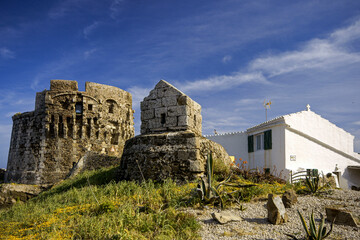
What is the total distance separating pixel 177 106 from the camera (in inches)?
334

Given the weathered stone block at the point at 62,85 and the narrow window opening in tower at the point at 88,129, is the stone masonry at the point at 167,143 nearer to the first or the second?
the narrow window opening in tower at the point at 88,129

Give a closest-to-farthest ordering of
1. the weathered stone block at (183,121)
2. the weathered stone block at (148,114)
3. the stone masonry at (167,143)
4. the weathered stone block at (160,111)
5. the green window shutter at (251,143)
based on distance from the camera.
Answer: the stone masonry at (167,143) → the weathered stone block at (183,121) → the weathered stone block at (160,111) → the weathered stone block at (148,114) → the green window shutter at (251,143)

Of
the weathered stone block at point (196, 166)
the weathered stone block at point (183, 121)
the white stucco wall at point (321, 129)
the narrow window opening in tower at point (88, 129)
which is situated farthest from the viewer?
the narrow window opening in tower at point (88, 129)

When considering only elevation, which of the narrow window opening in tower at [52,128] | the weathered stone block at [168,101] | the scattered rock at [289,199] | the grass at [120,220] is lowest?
the grass at [120,220]

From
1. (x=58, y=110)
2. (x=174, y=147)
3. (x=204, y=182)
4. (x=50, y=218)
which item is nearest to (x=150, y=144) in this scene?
(x=174, y=147)

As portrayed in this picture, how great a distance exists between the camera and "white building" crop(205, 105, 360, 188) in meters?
17.9

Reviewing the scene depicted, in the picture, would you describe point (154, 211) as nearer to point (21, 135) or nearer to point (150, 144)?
point (150, 144)

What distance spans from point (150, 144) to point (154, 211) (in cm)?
313

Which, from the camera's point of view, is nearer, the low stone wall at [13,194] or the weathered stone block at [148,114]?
the weathered stone block at [148,114]

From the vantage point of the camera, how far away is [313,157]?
1923 centimetres

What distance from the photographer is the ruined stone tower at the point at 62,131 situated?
2214 cm

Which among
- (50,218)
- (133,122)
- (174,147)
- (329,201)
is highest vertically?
(133,122)

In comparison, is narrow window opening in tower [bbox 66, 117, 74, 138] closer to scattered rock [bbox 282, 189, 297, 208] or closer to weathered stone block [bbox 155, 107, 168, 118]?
weathered stone block [bbox 155, 107, 168, 118]

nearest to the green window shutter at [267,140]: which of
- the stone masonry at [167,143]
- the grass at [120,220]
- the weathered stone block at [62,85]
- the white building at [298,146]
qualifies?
the white building at [298,146]
